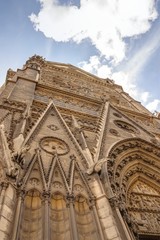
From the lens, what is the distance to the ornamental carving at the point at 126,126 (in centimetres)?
1165

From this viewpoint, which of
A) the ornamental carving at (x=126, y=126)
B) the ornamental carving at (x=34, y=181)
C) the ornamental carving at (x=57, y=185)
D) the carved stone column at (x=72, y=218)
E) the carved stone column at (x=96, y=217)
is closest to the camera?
the carved stone column at (x=72, y=218)

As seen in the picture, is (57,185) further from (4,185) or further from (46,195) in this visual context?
(4,185)

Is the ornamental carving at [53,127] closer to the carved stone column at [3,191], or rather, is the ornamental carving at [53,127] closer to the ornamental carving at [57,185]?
the ornamental carving at [57,185]

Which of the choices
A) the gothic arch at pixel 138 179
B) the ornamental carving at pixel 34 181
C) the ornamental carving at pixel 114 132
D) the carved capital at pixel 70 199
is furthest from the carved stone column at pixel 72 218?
the ornamental carving at pixel 114 132

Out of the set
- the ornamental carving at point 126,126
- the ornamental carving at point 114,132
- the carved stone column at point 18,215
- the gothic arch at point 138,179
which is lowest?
the carved stone column at point 18,215

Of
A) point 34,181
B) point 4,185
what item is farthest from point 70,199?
point 4,185

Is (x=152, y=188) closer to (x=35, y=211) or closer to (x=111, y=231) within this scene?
(x=111, y=231)

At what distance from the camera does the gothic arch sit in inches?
284

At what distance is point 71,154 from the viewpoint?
723 centimetres

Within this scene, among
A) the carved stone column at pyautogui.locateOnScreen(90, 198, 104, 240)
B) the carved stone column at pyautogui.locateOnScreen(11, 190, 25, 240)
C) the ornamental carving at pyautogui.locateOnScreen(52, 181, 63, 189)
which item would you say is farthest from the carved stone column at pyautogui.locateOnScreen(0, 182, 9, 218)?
the carved stone column at pyautogui.locateOnScreen(90, 198, 104, 240)

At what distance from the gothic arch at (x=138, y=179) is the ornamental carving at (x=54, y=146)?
1.37 meters

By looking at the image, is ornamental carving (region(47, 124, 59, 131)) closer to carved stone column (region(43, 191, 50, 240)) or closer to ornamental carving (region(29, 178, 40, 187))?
ornamental carving (region(29, 178, 40, 187))

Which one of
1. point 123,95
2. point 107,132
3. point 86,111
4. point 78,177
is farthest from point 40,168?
point 123,95

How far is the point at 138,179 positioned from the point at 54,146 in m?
3.82
